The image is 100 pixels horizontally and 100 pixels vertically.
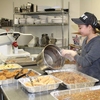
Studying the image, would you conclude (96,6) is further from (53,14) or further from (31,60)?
(31,60)

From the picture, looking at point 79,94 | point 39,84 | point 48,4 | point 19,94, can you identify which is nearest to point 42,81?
point 39,84

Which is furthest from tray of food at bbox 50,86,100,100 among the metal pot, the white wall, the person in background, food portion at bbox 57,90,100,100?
the white wall

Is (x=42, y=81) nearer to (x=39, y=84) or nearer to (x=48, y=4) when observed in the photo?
(x=39, y=84)

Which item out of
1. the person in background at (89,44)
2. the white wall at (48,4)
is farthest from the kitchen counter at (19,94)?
the white wall at (48,4)

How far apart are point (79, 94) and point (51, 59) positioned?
2.56 feet

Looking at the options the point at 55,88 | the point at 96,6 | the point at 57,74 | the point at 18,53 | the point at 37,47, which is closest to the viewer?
the point at 55,88

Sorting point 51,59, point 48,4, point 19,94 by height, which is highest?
point 48,4

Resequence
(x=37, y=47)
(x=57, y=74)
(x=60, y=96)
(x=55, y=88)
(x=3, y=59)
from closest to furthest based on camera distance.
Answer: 1. (x=60, y=96)
2. (x=55, y=88)
3. (x=57, y=74)
4. (x=3, y=59)
5. (x=37, y=47)

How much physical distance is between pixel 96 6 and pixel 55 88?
2.92 metres

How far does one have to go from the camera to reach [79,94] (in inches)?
53.8

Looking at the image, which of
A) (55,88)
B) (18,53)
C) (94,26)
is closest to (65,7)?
(18,53)

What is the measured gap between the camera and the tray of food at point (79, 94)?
4.32 feet

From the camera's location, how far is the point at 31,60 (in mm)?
2656

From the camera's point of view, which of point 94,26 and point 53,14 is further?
point 53,14
